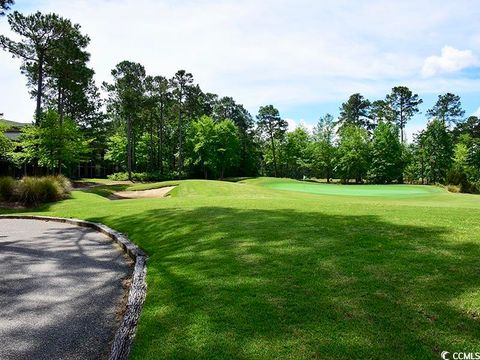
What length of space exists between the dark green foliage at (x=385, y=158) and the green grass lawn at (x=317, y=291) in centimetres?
4755

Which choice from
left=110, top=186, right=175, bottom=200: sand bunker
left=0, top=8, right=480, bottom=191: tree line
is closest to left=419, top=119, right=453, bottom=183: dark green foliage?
left=0, top=8, right=480, bottom=191: tree line

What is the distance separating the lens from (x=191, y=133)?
5625 cm

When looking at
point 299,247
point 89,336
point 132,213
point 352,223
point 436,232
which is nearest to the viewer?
point 89,336

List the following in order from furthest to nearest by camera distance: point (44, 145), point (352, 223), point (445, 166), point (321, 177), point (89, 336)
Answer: point (321, 177) → point (445, 166) → point (44, 145) → point (352, 223) → point (89, 336)

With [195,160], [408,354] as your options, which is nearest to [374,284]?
[408,354]

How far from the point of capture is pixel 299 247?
635cm

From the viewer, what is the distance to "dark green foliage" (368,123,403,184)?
5312 cm

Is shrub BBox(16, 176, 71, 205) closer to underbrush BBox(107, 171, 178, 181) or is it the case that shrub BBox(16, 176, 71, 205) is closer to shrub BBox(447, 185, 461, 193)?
underbrush BBox(107, 171, 178, 181)

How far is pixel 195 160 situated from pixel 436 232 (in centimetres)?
4969

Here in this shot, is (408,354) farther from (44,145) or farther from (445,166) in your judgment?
(445,166)

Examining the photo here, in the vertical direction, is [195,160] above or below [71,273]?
above

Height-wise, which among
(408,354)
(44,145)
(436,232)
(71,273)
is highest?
(44,145)

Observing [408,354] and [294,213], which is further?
[294,213]

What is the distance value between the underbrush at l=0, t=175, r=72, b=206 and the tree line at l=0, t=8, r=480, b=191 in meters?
10.7
